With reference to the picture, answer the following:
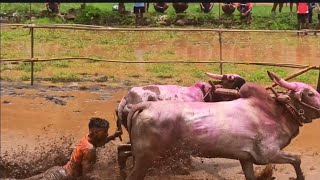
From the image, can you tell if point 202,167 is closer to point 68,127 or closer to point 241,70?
point 68,127

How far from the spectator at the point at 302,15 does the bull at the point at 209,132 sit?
14.7m

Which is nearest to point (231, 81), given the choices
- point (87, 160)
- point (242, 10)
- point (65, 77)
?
point (87, 160)

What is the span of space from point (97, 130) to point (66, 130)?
3.25 m

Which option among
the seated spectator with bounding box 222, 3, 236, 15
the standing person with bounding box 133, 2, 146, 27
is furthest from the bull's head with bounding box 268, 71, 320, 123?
the seated spectator with bounding box 222, 3, 236, 15

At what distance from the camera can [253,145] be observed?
5332 millimetres

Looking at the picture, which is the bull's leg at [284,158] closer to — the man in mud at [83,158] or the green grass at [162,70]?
the man in mud at [83,158]

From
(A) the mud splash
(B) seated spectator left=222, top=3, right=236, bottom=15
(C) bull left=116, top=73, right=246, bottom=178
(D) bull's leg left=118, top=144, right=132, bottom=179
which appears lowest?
(A) the mud splash

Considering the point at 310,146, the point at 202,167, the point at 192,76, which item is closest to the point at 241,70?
the point at 192,76

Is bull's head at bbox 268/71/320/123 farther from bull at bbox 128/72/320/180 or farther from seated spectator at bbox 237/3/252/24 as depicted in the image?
seated spectator at bbox 237/3/252/24

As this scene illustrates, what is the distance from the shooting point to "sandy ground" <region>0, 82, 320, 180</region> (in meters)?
6.85

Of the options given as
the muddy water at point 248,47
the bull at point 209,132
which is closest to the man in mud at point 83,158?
the bull at point 209,132

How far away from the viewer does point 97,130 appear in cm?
545

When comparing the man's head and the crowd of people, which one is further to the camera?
the crowd of people

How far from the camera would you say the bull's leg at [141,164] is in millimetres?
5297
